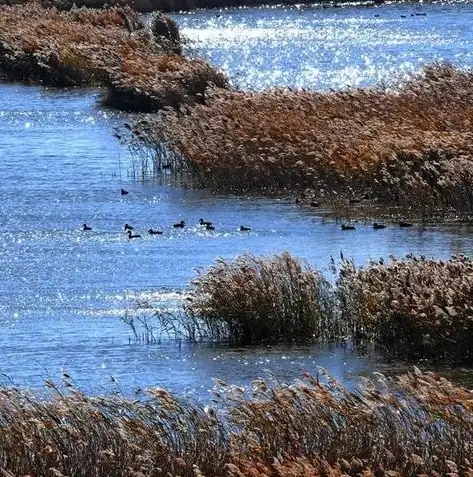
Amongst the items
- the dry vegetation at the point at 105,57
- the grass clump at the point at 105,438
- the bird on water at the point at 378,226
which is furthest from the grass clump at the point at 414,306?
the dry vegetation at the point at 105,57

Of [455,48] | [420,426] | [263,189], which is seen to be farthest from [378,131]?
[455,48]

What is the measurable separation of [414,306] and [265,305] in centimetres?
201

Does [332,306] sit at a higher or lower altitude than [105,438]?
lower

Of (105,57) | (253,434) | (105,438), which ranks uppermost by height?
(105,57)

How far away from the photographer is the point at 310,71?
49.1m

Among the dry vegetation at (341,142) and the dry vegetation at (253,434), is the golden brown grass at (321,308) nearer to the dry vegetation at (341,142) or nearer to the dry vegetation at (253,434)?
the dry vegetation at (253,434)

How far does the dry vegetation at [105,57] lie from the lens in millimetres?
39219

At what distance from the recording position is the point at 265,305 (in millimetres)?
17297

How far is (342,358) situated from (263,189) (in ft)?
40.5

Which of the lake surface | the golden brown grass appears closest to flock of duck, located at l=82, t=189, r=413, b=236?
the lake surface

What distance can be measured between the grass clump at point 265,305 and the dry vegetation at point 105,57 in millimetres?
20093

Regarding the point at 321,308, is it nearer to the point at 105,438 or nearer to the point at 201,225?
the point at 105,438

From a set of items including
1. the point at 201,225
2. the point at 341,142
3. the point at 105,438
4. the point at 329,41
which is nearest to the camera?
the point at 105,438

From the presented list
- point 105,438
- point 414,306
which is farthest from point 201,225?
point 105,438
